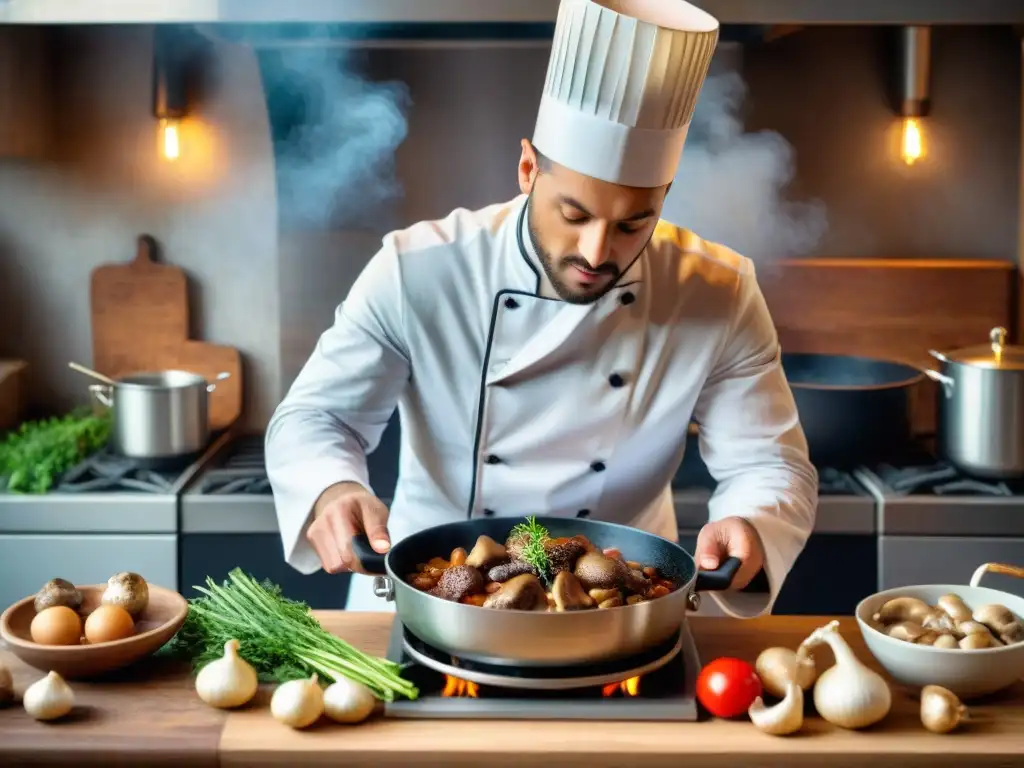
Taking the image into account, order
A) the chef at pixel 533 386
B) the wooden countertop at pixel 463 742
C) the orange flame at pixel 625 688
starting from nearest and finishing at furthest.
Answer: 1. the wooden countertop at pixel 463 742
2. the orange flame at pixel 625 688
3. the chef at pixel 533 386

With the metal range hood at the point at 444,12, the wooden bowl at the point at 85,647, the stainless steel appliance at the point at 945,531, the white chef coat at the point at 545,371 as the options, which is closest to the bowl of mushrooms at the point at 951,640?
the white chef coat at the point at 545,371

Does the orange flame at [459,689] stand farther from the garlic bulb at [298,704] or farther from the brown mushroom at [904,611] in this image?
the brown mushroom at [904,611]

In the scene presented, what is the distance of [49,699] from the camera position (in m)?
1.35

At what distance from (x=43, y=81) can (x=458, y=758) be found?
8.74ft

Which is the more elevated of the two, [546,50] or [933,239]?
[546,50]

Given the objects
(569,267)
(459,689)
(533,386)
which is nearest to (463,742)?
(459,689)

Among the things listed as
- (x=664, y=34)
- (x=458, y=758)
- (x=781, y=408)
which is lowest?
(x=458, y=758)

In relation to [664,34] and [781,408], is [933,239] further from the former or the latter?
[664,34]

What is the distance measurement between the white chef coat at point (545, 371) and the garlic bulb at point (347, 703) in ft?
2.28

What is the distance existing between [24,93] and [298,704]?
8.02 ft

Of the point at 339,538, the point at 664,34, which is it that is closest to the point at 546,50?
the point at 664,34

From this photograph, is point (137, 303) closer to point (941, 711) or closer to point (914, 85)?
point (914, 85)

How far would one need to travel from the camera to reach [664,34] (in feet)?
5.50

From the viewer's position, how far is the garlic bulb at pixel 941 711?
134 cm
